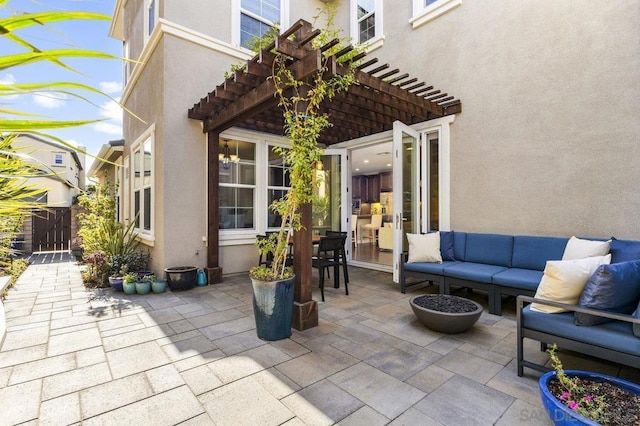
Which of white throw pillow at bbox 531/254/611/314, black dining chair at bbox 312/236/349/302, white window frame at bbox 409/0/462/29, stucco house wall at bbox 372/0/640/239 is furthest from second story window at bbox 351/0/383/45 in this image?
white throw pillow at bbox 531/254/611/314

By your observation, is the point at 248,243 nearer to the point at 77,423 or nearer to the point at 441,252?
the point at 441,252

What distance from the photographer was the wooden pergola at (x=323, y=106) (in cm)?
313

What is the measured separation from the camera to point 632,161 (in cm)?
339

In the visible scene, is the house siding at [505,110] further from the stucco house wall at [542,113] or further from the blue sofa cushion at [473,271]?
the blue sofa cushion at [473,271]

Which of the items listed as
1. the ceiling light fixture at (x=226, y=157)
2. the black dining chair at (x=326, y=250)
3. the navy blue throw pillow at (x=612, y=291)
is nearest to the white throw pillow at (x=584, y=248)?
the navy blue throw pillow at (x=612, y=291)

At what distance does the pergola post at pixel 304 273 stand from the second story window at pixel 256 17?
4153 mm

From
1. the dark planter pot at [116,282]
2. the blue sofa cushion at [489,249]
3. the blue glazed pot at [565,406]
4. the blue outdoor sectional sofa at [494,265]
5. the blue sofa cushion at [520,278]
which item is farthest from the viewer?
the dark planter pot at [116,282]

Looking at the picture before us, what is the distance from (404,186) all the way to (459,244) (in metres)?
1.27

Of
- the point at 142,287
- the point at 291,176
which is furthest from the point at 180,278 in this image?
the point at 291,176

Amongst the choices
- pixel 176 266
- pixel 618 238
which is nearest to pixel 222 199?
pixel 176 266

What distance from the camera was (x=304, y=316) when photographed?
10.5ft

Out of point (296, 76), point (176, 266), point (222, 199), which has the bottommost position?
point (176, 266)

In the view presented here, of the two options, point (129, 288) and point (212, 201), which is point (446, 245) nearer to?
point (212, 201)

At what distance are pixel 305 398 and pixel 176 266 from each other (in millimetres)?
3658
